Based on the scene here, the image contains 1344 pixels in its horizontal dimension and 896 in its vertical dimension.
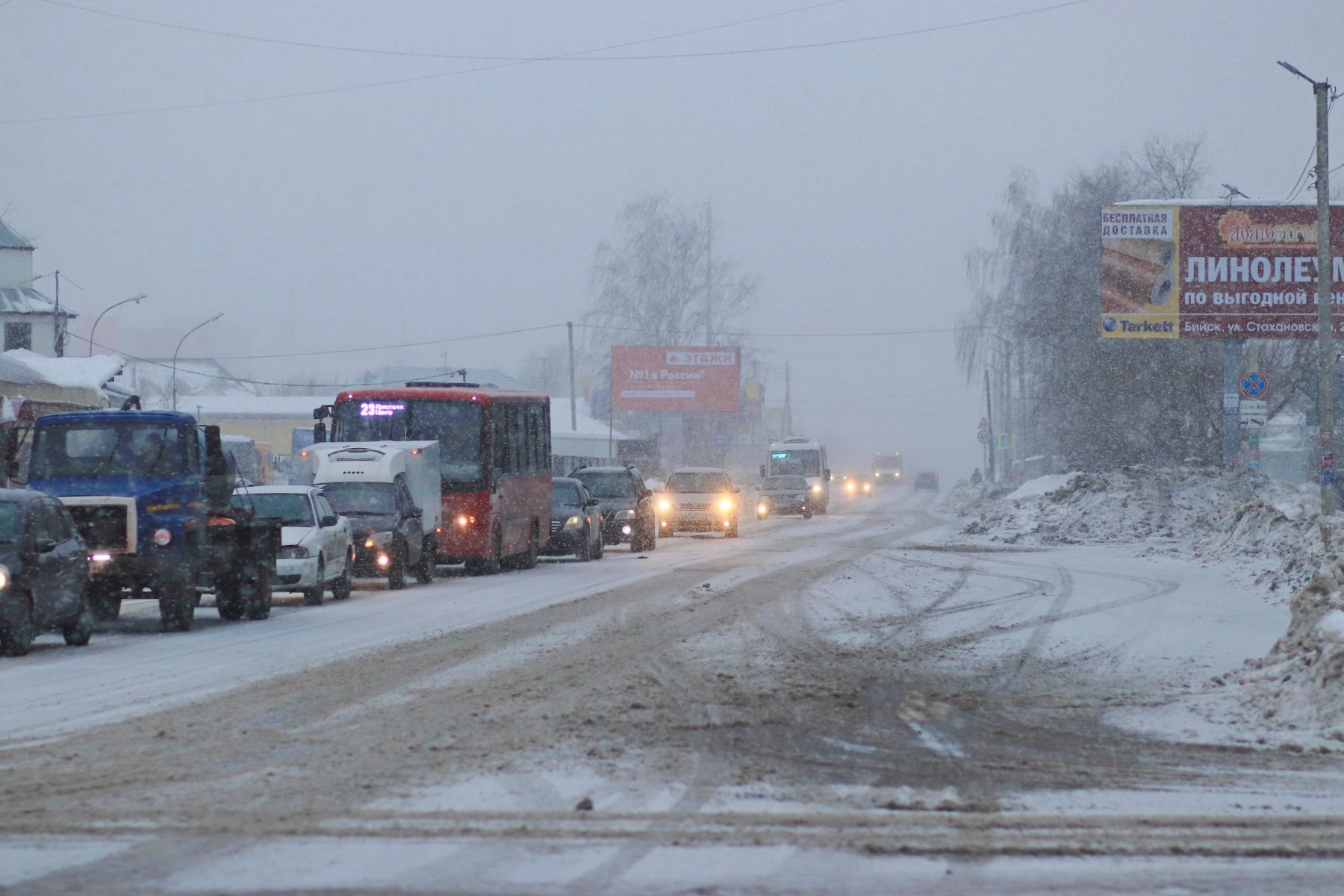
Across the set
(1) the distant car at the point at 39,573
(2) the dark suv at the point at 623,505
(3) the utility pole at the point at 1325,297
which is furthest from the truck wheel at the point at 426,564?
(3) the utility pole at the point at 1325,297

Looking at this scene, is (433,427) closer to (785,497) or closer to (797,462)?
(785,497)

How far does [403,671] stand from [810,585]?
1125cm

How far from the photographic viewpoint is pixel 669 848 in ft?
22.4

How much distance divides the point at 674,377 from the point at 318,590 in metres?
65.6

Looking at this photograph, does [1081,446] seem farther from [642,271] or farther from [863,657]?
[863,657]

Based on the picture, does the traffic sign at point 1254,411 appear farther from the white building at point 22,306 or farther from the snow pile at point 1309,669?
the white building at point 22,306

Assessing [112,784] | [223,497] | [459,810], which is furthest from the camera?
[223,497]

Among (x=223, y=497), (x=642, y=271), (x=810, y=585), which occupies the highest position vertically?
(x=642, y=271)

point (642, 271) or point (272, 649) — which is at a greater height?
point (642, 271)

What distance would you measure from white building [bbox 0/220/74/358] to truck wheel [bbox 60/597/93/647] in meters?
59.1

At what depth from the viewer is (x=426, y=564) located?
1024 inches

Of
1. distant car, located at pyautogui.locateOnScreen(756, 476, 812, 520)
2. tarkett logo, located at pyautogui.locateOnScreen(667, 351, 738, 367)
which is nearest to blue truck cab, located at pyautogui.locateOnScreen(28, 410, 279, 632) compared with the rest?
distant car, located at pyautogui.locateOnScreen(756, 476, 812, 520)

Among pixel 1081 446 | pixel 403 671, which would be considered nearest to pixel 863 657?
pixel 403 671

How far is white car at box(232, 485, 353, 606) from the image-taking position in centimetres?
2111
